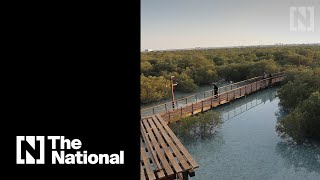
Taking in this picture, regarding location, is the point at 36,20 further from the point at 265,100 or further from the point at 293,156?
the point at 265,100

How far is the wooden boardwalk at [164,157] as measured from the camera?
21.3 feet

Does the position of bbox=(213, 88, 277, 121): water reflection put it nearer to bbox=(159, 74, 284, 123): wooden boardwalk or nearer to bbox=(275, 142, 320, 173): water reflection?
bbox=(159, 74, 284, 123): wooden boardwalk

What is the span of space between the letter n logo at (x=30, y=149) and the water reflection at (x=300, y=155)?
9962 millimetres

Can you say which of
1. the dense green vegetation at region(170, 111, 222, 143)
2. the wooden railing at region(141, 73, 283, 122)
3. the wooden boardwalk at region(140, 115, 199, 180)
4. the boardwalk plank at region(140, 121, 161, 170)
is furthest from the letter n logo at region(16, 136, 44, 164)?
the wooden railing at region(141, 73, 283, 122)

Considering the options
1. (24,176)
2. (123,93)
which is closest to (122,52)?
(123,93)

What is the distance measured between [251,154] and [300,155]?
172cm

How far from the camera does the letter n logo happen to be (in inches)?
68.6

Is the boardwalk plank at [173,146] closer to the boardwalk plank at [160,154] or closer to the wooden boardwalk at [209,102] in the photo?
the boardwalk plank at [160,154]

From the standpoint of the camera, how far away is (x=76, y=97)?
1.83 meters

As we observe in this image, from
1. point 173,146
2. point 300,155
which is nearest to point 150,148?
point 173,146

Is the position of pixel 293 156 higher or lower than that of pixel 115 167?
lower

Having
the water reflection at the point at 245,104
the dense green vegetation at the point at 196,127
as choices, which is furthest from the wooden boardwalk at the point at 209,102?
the dense green vegetation at the point at 196,127

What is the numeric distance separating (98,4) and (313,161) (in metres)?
10.7

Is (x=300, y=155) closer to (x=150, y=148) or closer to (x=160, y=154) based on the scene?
(x=150, y=148)
